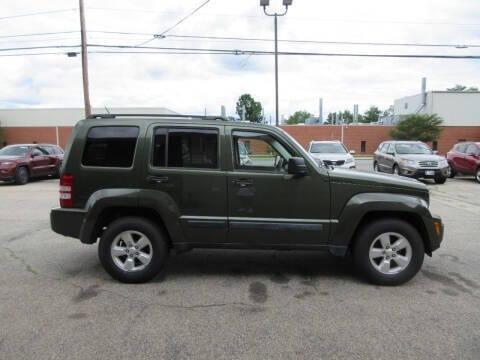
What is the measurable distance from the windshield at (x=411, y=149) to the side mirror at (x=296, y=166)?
13.2 meters

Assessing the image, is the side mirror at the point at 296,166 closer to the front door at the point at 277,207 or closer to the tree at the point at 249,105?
the front door at the point at 277,207

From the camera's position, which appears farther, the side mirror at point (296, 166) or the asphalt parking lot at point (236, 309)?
the side mirror at point (296, 166)

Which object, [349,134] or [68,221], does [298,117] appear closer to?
[349,134]

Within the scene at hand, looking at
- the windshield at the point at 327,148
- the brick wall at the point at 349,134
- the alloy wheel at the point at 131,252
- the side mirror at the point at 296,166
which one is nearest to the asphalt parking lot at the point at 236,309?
the alloy wheel at the point at 131,252

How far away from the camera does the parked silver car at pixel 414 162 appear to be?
1505cm

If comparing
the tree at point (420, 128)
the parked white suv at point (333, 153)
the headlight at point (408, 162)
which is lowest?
the headlight at point (408, 162)

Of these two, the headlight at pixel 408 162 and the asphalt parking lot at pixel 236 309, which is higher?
the headlight at pixel 408 162

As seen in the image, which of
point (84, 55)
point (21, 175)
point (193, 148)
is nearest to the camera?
point (193, 148)

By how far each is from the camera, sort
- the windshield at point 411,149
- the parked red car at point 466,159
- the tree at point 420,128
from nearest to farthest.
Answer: the parked red car at point 466,159
the windshield at point 411,149
the tree at point 420,128

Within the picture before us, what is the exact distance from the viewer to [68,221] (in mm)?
4871

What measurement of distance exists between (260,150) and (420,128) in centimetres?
3822

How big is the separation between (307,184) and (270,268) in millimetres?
1362

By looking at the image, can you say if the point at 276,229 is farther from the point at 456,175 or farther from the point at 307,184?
the point at 456,175

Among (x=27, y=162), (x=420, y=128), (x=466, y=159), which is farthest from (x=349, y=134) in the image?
(x=27, y=162)
